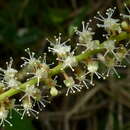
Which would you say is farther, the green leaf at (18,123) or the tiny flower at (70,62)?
the green leaf at (18,123)

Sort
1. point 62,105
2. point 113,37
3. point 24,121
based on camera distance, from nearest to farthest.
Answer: point 113,37
point 24,121
point 62,105

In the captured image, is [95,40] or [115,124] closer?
[95,40]

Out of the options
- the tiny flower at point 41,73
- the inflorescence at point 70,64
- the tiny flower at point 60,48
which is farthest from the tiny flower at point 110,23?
the tiny flower at point 41,73

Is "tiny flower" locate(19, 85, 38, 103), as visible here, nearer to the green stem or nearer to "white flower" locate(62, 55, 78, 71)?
the green stem

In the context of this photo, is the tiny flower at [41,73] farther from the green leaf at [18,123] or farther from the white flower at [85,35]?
the green leaf at [18,123]

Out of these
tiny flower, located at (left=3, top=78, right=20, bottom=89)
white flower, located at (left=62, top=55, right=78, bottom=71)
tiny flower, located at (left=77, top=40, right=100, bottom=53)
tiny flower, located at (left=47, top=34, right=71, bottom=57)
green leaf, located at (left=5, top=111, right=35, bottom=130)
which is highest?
tiny flower, located at (left=47, top=34, right=71, bottom=57)

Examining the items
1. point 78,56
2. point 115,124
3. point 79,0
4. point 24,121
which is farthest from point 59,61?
point 79,0

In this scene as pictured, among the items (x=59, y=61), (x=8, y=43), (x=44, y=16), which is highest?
(x=44, y=16)

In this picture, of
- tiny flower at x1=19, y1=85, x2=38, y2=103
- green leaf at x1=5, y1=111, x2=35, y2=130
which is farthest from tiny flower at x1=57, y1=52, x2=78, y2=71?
green leaf at x1=5, y1=111, x2=35, y2=130

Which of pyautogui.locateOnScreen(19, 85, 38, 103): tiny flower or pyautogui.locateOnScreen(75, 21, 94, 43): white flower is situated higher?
pyautogui.locateOnScreen(75, 21, 94, 43): white flower

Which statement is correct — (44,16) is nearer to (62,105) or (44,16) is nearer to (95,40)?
(62,105)

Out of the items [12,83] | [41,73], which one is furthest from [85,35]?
[12,83]
